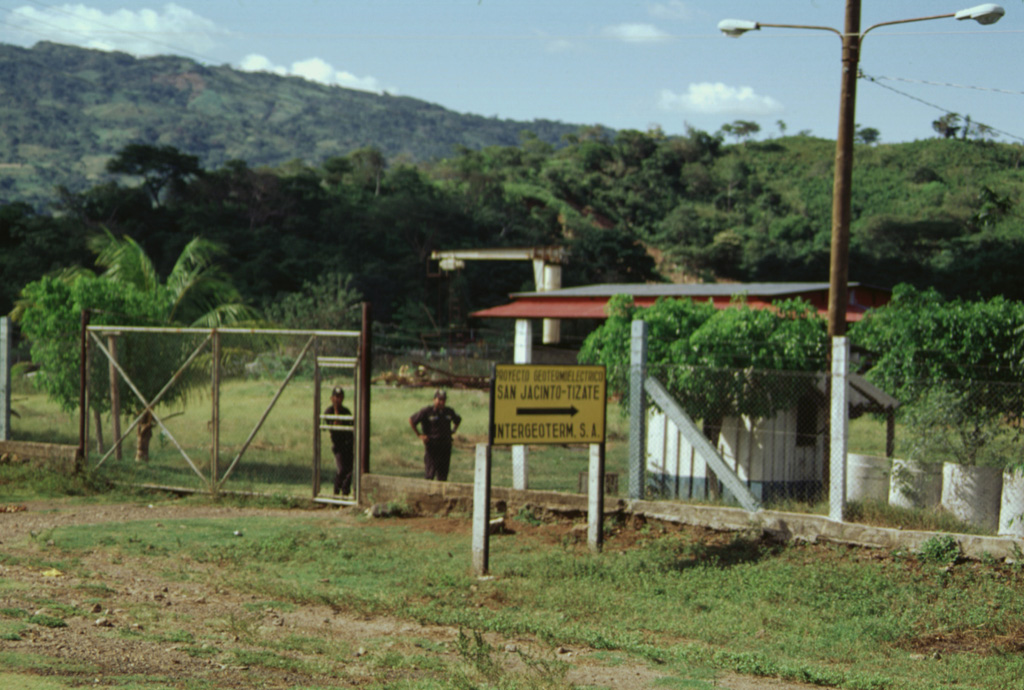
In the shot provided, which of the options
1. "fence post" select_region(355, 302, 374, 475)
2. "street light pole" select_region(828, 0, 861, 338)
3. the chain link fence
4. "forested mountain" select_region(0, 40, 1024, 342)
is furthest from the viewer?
"forested mountain" select_region(0, 40, 1024, 342)

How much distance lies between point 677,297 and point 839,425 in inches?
915

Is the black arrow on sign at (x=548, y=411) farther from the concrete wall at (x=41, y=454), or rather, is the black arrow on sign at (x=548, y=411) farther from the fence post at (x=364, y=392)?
the concrete wall at (x=41, y=454)

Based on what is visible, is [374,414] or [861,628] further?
[374,414]

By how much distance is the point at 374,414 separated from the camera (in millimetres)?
24594

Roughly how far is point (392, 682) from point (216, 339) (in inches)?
330

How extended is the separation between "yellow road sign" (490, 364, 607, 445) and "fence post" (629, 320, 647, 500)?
2.81 feet

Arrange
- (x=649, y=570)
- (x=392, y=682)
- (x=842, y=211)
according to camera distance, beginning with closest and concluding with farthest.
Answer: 1. (x=392, y=682)
2. (x=649, y=570)
3. (x=842, y=211)

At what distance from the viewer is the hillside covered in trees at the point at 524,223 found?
209ft

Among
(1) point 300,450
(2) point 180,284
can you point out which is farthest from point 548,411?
(2) point 180,284

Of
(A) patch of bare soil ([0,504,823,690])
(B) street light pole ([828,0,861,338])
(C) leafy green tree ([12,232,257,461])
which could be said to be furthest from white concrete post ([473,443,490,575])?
(C) leafy green tree ([12,232,257,461])

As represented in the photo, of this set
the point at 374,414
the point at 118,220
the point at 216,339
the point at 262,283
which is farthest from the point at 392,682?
the point at 118,220

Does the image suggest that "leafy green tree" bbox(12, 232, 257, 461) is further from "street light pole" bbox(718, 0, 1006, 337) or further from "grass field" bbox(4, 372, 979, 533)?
"street light pole" bbox(718, 0, 1006, 337)

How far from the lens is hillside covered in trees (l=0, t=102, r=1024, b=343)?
2506 inches

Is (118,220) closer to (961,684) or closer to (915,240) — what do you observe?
(915,240)
